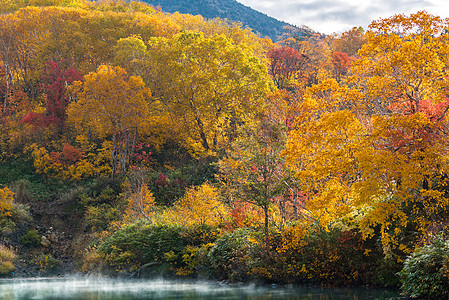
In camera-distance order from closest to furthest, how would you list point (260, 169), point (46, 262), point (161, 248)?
1. point (260, 169)
2. point (161, 248)
3. point (46, 262)

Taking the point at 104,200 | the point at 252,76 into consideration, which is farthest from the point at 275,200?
the point at 252,76

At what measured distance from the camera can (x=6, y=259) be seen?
2239 centimetres

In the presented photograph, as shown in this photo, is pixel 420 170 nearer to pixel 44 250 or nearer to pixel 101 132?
pixel 44 250

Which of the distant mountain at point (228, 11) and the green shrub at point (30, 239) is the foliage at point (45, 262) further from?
the distant mountain at point (228, 11)

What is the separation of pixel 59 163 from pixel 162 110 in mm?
8652

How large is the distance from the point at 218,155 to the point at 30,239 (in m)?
13.7

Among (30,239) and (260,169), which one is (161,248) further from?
(30,239)

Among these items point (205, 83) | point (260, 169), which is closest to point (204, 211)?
point (260, 169)

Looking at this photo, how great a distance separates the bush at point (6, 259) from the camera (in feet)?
71.5

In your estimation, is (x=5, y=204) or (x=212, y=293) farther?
(x=5, y=204)

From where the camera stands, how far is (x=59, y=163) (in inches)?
1231

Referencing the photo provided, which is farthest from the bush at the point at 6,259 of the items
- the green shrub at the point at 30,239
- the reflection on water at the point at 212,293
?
the reflection on water at the point at 212,293

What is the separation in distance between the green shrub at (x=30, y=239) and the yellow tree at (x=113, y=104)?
268 inches

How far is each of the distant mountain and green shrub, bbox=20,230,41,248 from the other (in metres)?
148
